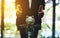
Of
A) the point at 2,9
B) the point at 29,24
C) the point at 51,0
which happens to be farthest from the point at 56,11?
the point at 2,9

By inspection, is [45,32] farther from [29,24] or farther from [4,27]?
[4,27]

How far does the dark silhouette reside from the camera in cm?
238

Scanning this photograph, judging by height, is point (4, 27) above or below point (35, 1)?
below

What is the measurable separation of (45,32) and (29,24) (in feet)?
0.50

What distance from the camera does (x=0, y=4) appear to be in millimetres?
2393

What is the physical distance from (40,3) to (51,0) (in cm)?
10

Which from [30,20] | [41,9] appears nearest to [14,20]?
[30,20]

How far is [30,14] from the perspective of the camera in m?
2.39

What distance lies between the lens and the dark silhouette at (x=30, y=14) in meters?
2.38

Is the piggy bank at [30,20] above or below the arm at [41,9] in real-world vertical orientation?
below

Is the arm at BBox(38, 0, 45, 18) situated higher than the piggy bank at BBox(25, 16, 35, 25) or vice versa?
the arm at BBox(38, 0, 45, 18)

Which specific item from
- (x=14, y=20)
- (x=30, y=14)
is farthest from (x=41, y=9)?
(x=14, y=20)

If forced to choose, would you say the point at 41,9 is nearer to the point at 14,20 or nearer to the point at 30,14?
the point at 30,14

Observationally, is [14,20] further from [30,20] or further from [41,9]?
[41,9]
